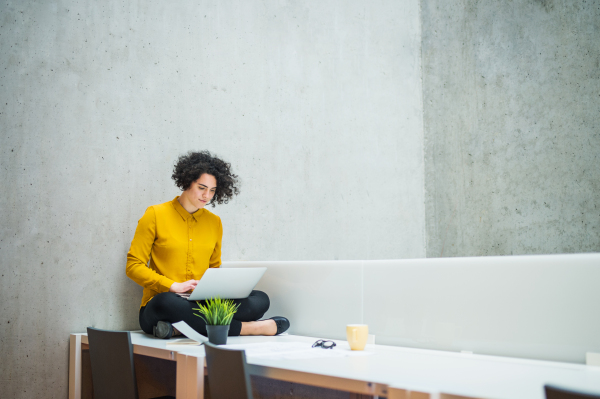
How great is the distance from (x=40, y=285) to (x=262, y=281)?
3.59 feet

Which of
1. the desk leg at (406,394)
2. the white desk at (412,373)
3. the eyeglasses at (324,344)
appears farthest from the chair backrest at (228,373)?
the eyeglasses at (324,344)

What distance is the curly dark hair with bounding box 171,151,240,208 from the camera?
108 inches

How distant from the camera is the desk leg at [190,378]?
1678 mm

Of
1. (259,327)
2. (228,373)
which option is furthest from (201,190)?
(228,373)

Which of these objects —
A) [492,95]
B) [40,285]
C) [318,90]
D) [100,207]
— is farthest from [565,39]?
[40,285]

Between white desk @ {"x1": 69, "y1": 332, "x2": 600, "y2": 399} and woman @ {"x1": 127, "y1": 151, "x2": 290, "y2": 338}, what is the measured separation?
1.13 ft

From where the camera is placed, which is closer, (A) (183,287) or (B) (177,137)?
(A) (183,287)

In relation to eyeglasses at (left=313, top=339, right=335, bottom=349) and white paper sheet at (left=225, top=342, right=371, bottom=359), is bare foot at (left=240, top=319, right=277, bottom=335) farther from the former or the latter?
eyeglasses at (left=313, top=339, right=335, bottom=349)

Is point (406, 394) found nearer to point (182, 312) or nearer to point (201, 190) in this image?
point (182, 312)

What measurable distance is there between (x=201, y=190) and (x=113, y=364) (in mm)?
1035

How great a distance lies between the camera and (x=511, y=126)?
4.25 m

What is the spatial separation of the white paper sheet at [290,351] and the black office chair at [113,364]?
349mm

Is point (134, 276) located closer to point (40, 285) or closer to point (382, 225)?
point (40, 285)

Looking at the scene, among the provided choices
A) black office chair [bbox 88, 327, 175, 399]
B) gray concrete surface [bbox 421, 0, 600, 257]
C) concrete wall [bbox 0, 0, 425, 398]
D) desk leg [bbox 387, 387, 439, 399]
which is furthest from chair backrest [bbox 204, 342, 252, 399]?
gray concrete surface [bbox 421, 0, 600, 257]
